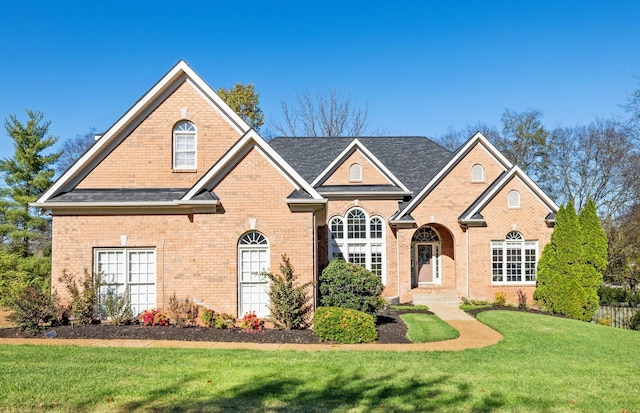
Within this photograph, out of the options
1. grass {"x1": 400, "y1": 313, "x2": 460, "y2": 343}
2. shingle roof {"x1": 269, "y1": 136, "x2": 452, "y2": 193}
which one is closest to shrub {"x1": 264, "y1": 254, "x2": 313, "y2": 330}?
grass {"x1": 400, "y1": 313, "x2": 460, "y2": 343}

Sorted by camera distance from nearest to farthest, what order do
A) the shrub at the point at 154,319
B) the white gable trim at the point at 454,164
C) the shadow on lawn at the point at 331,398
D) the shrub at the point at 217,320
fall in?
the shadow on lawn at the point at 331,398 → the shrub at the point at 217,320 → the shrub at the point at 154,319 → the white gable trim at the point at 454,164

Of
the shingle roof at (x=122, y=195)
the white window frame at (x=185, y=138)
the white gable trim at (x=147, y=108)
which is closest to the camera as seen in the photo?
the shingle roof at (x=122, y=195)

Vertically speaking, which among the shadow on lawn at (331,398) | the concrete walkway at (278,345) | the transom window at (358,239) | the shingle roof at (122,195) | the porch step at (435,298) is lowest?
the porch step at (435,298)

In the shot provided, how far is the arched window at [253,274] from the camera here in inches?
557

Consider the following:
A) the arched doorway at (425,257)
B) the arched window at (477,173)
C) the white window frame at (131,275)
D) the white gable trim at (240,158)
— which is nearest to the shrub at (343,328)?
the white gable trim at (240,158)

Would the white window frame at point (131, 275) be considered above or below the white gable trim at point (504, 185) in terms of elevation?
below

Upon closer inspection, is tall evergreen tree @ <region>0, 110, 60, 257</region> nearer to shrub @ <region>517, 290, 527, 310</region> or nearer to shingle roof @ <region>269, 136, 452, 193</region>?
shingle roof @ <region>269, 136, 452, 193</region>

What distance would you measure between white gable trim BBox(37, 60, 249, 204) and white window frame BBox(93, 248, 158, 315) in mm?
2815

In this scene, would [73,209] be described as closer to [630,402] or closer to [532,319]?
[630,402]

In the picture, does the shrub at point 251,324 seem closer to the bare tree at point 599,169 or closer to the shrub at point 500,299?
the shrub at point 500,299

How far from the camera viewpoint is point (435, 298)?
859 inches

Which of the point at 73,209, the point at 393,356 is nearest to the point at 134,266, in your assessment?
the point at 73,209

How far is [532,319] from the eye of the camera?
1662cm

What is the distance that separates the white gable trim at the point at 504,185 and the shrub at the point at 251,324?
1203 centimetres
